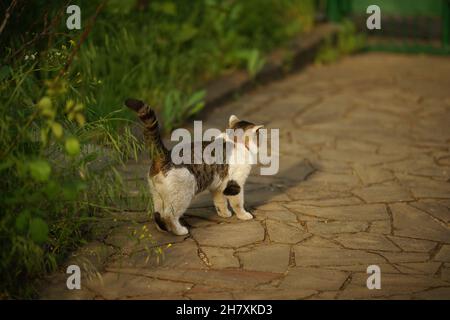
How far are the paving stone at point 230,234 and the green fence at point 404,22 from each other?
6.23m

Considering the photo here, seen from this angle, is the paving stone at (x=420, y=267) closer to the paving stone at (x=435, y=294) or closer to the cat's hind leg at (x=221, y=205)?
the paving stone at (x=435, y=294)

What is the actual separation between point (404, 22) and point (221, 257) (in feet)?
25.7

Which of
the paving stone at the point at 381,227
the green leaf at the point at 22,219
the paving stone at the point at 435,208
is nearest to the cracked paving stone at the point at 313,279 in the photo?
the paving stone at the point at 381,227

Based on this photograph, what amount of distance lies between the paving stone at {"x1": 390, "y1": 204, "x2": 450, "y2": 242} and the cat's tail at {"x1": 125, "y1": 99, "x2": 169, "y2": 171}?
177cm

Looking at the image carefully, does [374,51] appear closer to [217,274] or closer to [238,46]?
[238,46]

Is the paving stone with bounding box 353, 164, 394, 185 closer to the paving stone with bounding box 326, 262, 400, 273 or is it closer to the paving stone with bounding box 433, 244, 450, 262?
the paving stone with bounding box 433, 244, 450, 262

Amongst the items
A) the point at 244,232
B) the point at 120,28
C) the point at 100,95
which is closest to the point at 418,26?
the point at 120,28

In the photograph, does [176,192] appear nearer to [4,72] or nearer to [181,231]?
[181,231]

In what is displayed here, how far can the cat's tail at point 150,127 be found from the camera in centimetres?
445

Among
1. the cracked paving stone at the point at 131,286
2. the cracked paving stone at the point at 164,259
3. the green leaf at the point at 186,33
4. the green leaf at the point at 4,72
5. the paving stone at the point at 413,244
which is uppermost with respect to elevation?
the green leaf at the point at 186,33

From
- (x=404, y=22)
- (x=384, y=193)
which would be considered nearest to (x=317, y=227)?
(x=384, y=193)

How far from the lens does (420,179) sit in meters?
6.34

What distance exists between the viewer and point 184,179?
4871 millimetres

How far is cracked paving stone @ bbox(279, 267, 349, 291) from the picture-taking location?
A: 4484 mm
